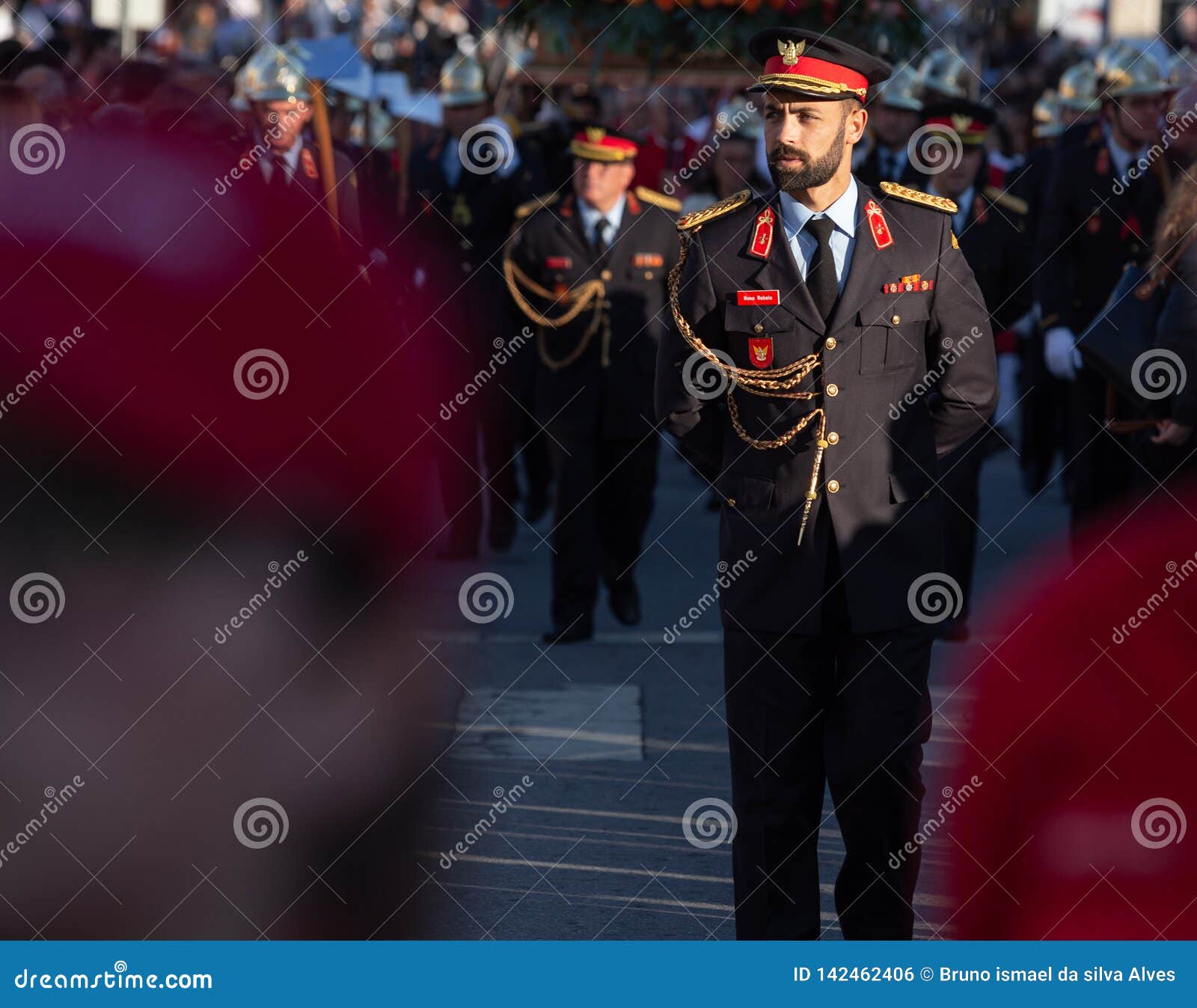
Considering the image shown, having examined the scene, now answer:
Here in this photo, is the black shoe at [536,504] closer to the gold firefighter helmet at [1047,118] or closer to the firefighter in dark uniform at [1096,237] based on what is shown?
the firefighter in dark uniform at [1096,237]

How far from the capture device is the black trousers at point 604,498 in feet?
31.0

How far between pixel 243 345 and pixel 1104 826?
7.42ft

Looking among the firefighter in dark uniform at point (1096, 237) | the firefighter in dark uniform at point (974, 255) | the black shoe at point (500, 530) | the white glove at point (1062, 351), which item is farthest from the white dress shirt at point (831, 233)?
the black shoe at point (500, 530)

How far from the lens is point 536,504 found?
41.2 ft

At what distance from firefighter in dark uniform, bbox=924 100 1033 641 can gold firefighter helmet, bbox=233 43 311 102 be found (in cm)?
261

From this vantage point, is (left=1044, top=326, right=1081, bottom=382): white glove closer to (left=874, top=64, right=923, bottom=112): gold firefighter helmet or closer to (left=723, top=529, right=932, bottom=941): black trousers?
(left=874, top=64, right=923, bottom=112): gold firefighter helmet

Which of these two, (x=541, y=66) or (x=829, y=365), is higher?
(x=829, y=365)

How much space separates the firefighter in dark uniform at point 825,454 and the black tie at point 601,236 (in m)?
4.99

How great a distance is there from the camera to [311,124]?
764 centimetres

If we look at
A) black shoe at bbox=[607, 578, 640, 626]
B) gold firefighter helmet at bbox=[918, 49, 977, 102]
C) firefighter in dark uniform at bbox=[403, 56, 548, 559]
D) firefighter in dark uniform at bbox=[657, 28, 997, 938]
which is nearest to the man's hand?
firefighter in dark uniform at bbox=[657, 28, 997, 938]

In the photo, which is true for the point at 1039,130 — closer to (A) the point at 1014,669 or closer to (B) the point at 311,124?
(B) the point at 311,124

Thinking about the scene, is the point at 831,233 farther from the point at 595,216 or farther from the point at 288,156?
the point at 595,216

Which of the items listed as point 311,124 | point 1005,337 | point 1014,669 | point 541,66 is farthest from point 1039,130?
point 1014,669

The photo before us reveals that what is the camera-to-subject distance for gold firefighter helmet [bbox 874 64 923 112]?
11.0 metres
